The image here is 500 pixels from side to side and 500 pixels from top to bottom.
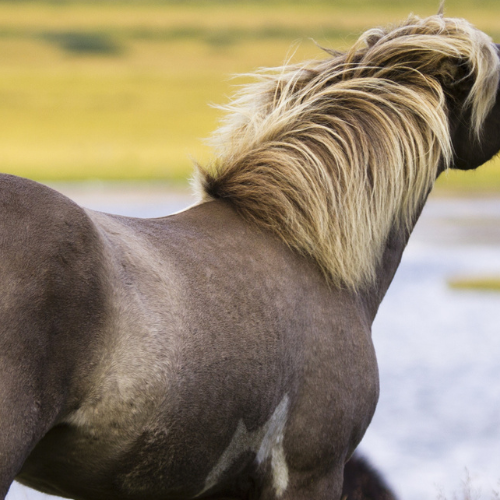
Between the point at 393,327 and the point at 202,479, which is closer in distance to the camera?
the point at 202,479

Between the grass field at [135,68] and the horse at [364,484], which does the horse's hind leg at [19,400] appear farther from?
the horse at [364,484]

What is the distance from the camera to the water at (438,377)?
518 centimetres

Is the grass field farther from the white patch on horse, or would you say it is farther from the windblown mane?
the white patch on horse

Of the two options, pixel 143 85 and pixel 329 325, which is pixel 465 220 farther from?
pixel 143 85

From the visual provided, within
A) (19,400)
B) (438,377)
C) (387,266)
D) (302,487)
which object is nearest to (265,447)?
(302,487)

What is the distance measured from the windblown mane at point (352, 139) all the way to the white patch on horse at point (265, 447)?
537 mm

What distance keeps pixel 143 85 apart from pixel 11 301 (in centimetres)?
5173

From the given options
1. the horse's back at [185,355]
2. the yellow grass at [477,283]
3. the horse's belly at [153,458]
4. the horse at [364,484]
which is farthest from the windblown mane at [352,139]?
the yellow grass at [477,283]

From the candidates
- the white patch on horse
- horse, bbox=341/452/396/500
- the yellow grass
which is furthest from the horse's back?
the yellow grass

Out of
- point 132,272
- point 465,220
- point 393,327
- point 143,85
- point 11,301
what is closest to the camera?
point 11,301

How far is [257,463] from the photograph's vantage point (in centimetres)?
236

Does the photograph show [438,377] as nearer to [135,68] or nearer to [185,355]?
[185,355]

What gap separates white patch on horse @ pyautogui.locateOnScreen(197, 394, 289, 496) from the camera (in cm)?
223

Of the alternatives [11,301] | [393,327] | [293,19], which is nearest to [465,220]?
[393,327]
